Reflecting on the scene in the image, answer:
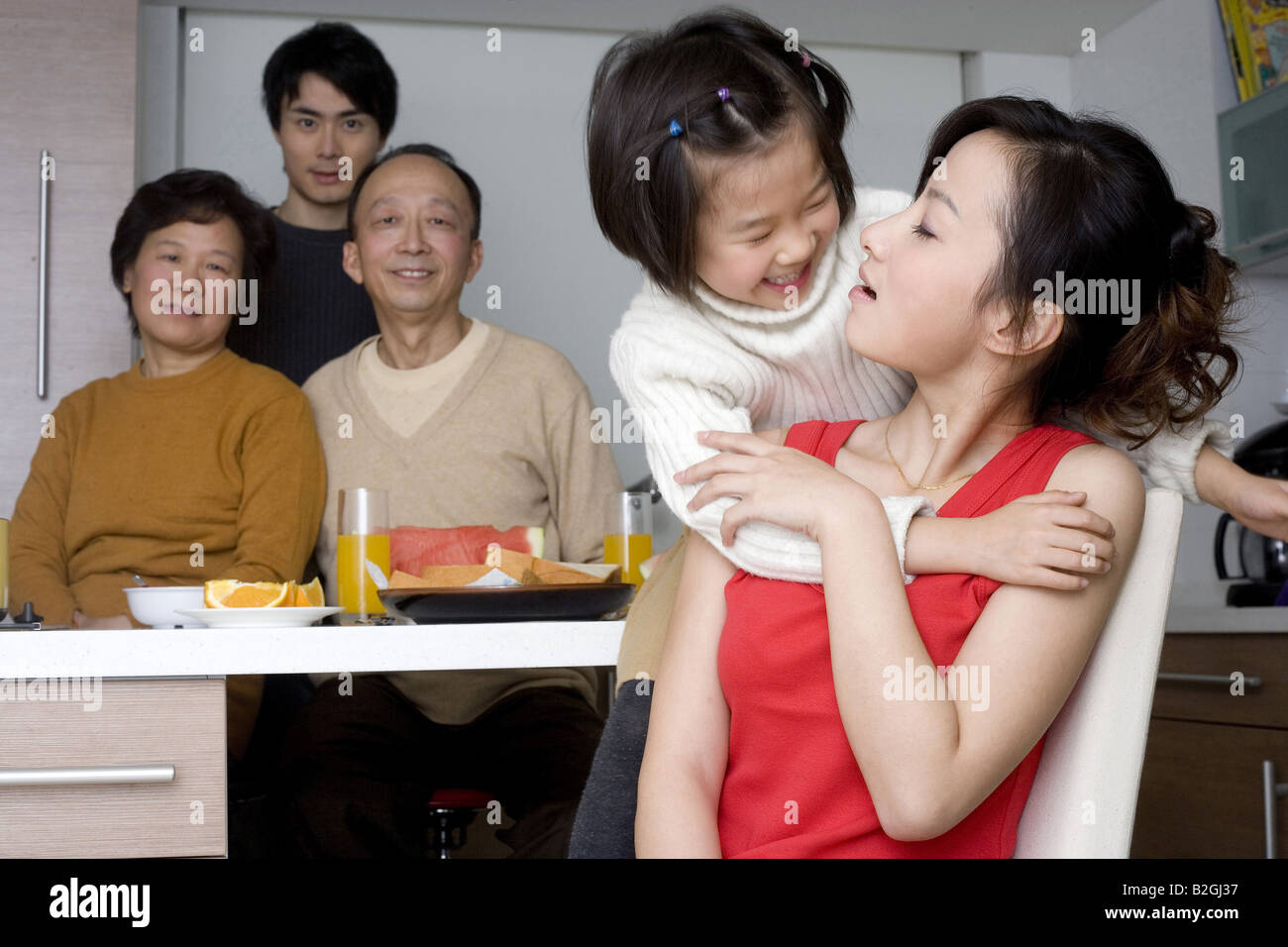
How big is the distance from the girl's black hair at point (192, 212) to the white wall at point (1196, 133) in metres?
1.97

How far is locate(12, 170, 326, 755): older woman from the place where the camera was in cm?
195

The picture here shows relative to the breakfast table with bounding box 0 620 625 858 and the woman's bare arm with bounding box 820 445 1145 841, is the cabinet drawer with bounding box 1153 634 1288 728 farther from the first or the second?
the breakfast table with bounding box 0 620 625 858

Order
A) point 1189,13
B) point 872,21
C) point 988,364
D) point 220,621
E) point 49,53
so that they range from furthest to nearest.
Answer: point 872,21 → point 1189,13 → point 49,53 → point 220,621 → point 988,364

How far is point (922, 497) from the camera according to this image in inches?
38.4

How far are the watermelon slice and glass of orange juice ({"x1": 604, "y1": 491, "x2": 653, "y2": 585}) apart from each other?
13 cm

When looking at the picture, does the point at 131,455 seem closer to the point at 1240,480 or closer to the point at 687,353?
the point at 687,353

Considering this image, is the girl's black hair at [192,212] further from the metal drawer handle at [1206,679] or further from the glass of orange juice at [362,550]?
the metal drawer handle at [1206,679]

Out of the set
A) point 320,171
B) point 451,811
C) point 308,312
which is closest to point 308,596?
point 451,811

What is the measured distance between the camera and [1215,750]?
83.9 inches

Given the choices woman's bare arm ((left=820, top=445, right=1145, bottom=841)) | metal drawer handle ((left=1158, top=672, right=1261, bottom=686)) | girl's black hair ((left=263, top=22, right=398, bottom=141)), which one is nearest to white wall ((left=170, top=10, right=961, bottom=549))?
girl's black hair ((left=263, top=22, right=398, bottom=141))

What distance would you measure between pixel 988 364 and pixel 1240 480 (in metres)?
0.25

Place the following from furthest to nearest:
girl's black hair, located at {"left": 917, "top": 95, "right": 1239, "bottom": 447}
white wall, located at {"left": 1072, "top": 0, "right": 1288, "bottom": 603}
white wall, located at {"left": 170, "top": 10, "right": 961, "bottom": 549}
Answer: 1. white wall, located at {"left": 170, "top": 10, "right": 961, "bottom": 549}
2. white wall, located at {"left": 1072, "top": 0, "right": 1288, "bottom": 603}
3. girl's black hair, located at {"left": 917, "top": 95, "right": 1239, "bottom": 447}
